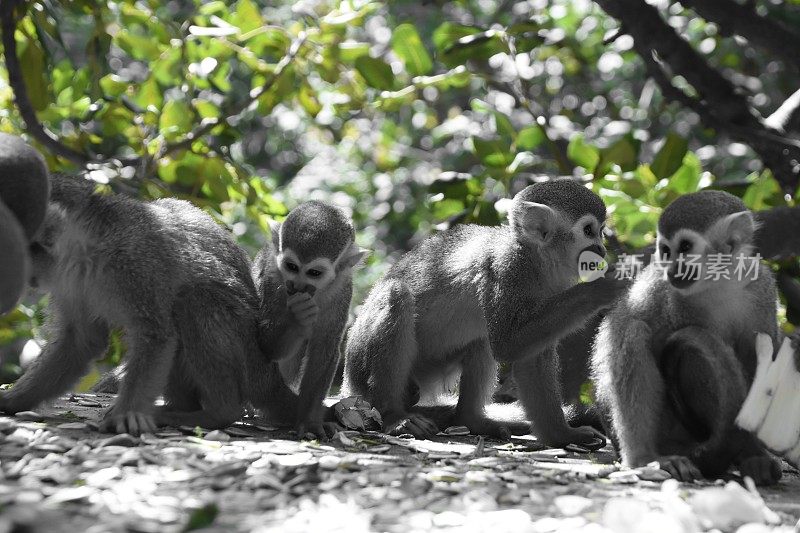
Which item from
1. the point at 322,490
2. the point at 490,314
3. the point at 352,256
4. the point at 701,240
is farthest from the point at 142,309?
the point at 701,240

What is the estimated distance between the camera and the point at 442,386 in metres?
5.79

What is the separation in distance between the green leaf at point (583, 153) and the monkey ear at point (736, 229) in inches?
75.8

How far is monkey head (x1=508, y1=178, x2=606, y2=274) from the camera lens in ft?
15.8

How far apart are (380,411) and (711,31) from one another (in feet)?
18.5

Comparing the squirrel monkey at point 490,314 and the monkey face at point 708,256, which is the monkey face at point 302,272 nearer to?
the squirrel monkey at point 490,314

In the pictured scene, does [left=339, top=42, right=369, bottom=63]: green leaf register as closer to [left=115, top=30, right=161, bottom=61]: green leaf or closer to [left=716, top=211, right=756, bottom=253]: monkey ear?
[left=115, top=30, right=161, bottom=61]: green leaf

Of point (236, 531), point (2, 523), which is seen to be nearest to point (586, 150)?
point (236, 531)

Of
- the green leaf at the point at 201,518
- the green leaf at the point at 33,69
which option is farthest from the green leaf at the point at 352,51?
the green leaf at the point at 201,518

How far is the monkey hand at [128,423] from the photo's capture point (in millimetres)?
→ 4074

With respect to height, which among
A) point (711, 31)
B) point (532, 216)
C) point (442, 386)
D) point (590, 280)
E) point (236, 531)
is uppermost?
point (711, 31)

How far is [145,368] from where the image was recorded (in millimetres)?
4277

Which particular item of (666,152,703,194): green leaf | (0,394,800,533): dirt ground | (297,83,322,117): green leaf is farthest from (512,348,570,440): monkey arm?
(297,83,322,117): green leaf

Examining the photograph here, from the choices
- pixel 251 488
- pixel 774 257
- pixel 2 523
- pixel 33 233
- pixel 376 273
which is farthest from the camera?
pixel 376 273

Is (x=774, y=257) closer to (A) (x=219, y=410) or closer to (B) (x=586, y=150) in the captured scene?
(B) (x=586, y=150)
